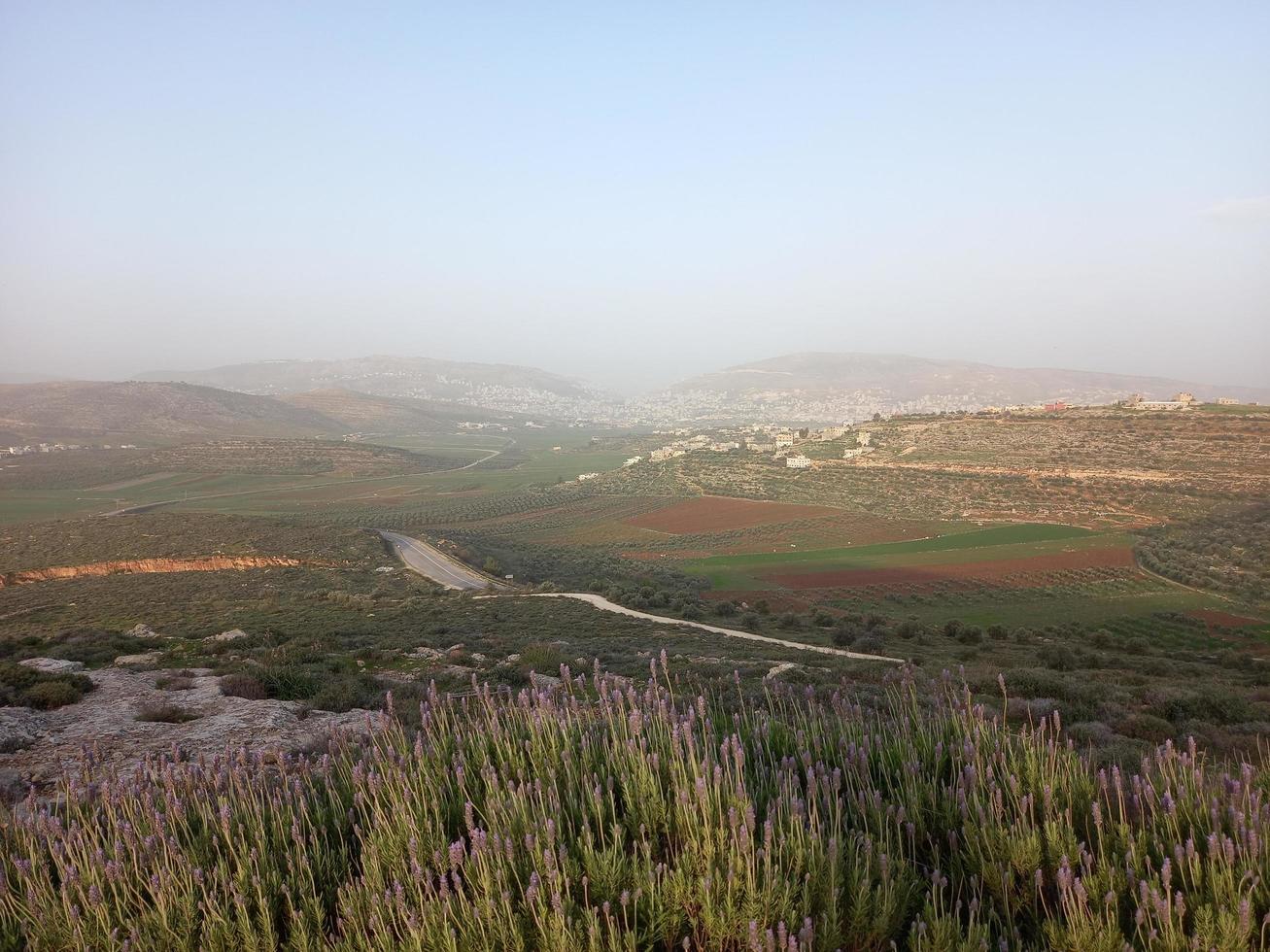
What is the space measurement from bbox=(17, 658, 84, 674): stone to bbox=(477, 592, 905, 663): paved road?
1927 cm

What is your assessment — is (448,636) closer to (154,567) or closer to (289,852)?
(289,852)

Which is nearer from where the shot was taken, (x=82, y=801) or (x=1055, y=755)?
(x=1055, y=755)

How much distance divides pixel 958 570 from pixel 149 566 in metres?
64.9

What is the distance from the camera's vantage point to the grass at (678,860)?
2.52 metres

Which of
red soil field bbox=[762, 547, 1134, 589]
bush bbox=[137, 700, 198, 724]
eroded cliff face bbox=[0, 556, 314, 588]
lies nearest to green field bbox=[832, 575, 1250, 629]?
red soil field bbox=[762, 547, 1134, 589]

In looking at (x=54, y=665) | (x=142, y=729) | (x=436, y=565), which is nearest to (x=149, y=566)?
(x=436, y=565)

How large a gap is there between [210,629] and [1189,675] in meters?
31.9

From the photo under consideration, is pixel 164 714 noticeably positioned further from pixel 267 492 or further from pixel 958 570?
pixel 267 492

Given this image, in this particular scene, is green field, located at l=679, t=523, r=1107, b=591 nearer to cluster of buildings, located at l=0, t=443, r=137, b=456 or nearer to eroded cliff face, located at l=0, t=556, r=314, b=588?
eroded cliff face, located at l=0, t=556, r=314, b=588

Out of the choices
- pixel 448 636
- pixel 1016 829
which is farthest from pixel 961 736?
pixel 448 636

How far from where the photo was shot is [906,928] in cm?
285

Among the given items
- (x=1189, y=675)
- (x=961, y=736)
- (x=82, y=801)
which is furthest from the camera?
(x=1189, y=675)

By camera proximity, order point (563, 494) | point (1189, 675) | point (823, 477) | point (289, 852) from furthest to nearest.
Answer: point (563, 494) < point (823, 477) < point (1189, 675) < point (289, 852)

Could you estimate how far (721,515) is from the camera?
8638 cm
